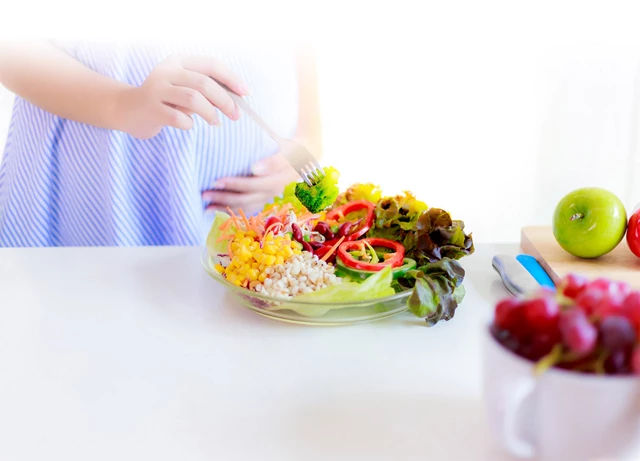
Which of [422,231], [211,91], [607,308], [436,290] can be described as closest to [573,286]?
[607,308]

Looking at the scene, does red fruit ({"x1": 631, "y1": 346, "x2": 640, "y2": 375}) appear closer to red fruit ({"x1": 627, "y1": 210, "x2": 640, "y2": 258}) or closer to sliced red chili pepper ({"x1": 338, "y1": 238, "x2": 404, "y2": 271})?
sliced red chili pepper ({"x1": 338, "y1": 238, "x2": 404, "y2": 271})

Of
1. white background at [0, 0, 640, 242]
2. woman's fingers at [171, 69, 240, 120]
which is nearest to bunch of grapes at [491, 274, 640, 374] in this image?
woman's fingers at [171, 69, 240, 120]

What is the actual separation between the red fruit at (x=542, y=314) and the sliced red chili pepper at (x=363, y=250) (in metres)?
0.38

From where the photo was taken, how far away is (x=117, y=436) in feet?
1.94

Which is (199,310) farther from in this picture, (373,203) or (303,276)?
(373,203)

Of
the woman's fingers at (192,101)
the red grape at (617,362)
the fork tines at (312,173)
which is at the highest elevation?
the red grape at (617,362)

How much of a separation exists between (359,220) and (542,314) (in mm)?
539

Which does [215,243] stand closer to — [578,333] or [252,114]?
[252,114]

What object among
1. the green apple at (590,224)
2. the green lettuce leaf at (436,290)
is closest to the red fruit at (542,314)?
the green lettuce leaf at (436,290)

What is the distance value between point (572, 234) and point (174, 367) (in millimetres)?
579

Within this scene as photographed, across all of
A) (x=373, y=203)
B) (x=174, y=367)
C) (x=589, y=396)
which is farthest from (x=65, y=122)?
(x=589, y=396)

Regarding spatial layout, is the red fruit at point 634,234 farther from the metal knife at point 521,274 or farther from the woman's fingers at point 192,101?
the woman's fingers at point 192,101

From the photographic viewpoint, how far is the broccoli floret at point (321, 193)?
1022mm

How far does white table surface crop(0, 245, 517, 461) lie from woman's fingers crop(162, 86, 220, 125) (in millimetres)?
323
